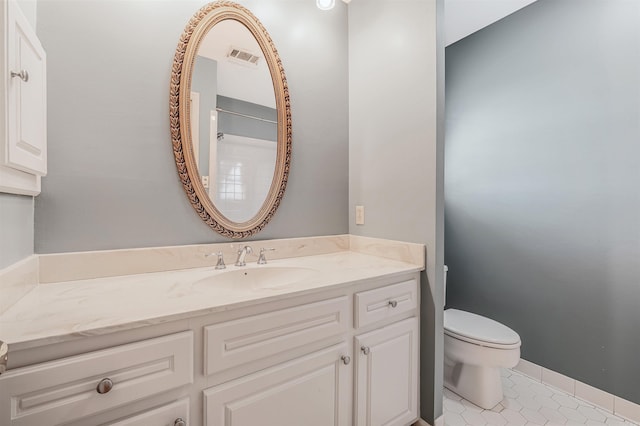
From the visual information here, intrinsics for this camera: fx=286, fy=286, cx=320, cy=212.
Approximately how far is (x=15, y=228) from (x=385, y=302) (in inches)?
53.9

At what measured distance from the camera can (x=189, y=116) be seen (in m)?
1.36

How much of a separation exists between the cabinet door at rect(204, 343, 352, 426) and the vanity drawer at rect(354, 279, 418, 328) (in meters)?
0.15

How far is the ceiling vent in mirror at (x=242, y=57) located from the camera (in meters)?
1.52

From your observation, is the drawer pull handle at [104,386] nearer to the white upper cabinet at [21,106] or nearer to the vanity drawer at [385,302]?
the white upper cabinet at [21,106]

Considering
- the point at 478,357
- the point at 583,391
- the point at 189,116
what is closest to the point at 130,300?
the point at 189,116

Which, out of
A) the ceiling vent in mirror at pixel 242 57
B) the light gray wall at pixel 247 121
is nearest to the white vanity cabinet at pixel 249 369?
the light gray wall at pixel 247 121

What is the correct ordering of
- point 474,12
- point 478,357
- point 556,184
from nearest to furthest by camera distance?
point 478,357
point 556,184
point 474,12

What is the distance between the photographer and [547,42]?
189 cm

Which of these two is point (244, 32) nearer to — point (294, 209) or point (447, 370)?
point (294, 209)

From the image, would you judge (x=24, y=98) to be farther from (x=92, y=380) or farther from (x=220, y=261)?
(x=220, y=261)

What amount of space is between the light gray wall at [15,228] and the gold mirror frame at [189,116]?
0.54 meters

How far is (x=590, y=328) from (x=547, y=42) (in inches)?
71.8

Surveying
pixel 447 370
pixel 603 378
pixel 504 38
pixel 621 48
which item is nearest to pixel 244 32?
pixel 504 38

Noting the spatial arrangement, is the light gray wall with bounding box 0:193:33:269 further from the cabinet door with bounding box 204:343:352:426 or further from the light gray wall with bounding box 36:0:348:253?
the cabinet door with bounding box 204:343:352:426
